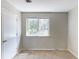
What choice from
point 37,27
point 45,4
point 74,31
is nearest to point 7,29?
point 45,4

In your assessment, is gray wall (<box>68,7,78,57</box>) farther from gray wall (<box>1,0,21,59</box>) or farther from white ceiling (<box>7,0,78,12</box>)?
gray wall (<box>1,0,21,59</box>)

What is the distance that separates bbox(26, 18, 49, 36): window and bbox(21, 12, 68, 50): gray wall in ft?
0.82

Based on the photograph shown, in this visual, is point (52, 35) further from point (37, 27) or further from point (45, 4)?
point (45, 4)

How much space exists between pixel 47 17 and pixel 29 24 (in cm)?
120

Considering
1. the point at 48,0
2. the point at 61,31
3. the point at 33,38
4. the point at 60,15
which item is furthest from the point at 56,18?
the point at 48,0

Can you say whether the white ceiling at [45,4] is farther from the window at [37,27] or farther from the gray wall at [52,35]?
the window at [37,27]

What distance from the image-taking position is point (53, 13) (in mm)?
8266

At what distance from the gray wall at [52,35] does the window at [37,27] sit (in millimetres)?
251

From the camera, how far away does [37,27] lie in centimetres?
841

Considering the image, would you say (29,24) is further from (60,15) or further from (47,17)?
(60,15)

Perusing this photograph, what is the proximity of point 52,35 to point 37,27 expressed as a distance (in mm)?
1057

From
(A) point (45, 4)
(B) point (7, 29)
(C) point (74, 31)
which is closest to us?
(B) point (7, 29)

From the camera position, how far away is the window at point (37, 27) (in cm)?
840

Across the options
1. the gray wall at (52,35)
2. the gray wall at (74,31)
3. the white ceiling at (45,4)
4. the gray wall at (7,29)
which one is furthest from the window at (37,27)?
the gray wall at (7,29)
